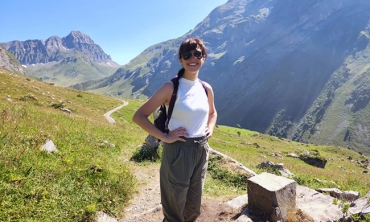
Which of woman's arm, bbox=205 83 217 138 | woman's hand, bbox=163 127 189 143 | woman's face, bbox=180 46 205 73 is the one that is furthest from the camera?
woman's arm, bbox=205 83 217 138

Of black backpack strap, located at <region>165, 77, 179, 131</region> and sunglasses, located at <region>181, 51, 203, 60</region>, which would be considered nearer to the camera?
black backpack strap, located at <region>165, 77, 179, 131</region>

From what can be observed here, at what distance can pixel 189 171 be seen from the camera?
4609mm

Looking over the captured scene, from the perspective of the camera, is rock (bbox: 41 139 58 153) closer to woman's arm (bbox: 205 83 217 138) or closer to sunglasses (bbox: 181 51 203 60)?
woman's arm (bbox: 205 83 217 138)

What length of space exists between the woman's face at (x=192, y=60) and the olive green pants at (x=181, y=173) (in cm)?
134

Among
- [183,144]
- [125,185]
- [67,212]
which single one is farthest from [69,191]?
[183,144]

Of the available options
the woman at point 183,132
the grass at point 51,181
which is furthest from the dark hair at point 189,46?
the grass at point 51,181

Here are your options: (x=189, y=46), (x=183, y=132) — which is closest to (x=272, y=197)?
(x=183, y=132)

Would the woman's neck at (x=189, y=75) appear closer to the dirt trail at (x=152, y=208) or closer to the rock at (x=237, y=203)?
the dirt trail at (x=152, y=208)

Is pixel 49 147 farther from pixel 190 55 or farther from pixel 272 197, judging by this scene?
pixel 272 197

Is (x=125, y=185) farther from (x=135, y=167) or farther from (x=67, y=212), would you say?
(x=135, y=167)

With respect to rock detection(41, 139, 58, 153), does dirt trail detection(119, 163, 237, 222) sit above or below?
below

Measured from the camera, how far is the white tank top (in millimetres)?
4516

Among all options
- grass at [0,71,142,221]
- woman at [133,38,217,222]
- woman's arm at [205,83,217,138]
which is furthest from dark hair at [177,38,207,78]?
grass at [0,71,142,221]

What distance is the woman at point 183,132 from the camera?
14.8ft
